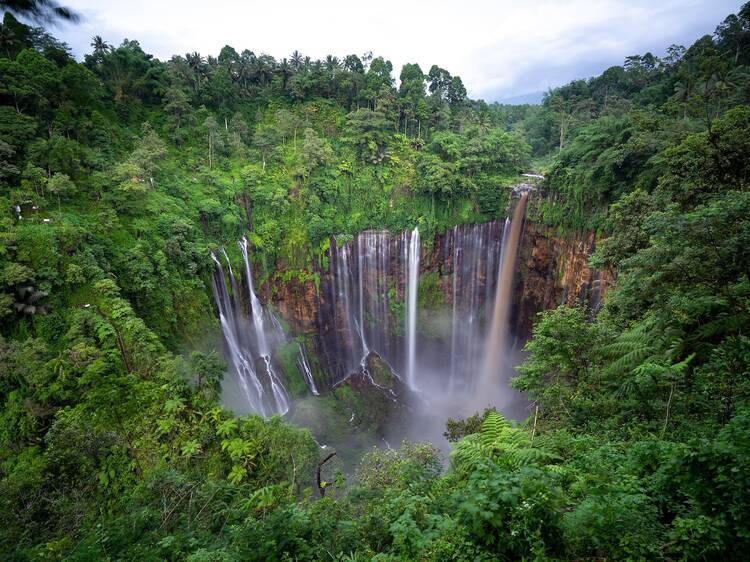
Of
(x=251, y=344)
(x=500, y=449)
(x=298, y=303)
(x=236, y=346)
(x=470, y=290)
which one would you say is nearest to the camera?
(x=500, y=449)

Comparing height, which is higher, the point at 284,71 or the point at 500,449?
the point at 284,71

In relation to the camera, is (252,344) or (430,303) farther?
(430,303)

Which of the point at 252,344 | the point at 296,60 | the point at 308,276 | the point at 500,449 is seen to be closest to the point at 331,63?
the point at 296,60

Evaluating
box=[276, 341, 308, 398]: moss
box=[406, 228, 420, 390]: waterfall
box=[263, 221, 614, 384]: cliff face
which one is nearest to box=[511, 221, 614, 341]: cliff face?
box=[263, 221, 614, 384]: cliff face

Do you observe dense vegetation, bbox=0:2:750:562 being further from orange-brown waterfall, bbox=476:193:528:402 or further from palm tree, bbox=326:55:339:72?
palm tree, bbox=326:55:339:72

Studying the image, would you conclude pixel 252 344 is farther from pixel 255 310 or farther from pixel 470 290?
pixel 470 290

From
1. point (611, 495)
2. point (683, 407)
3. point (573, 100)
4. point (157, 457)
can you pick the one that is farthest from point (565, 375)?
point (573, 100)
